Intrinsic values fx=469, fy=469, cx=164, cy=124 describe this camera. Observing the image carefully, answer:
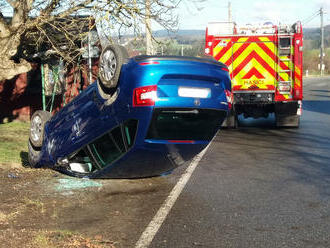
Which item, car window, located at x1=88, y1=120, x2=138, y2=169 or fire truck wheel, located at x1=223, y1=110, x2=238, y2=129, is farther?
fire truck wheel, located at x1=223, y1=110, x2=238, y2=129

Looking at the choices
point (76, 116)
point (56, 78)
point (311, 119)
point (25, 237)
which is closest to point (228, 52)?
point (311, 119)

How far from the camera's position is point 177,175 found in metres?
7.86

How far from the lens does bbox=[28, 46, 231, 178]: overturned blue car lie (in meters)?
5.42

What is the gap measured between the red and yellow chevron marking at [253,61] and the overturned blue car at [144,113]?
7.55 m

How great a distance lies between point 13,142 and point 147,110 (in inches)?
276

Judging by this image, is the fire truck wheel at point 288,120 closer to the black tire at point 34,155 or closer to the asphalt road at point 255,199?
the asphalt road at point 255,199

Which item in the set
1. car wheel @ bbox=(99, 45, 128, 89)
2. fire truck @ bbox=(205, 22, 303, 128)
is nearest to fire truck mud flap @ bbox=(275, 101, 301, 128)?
fire truck @ bbox=(205, 22, 303, 128)

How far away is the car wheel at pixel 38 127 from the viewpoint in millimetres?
7957

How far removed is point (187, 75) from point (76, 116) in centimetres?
196

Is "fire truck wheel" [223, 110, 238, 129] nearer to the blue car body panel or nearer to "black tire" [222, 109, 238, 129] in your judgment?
"black tire" [222, 109, 238, 129]

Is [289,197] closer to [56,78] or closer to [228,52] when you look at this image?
[228,52]

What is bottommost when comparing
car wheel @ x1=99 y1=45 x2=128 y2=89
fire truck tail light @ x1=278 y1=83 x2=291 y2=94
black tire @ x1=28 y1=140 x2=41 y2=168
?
black tire @ x1=28 y1=140 x2=41 y2=168

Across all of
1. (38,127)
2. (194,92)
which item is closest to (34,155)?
(38,127)

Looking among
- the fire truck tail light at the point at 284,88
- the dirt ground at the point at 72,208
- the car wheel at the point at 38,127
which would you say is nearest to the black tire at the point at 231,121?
the fire truck tail light at the point at 284,88
